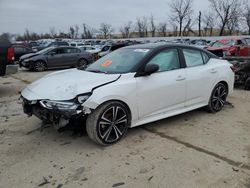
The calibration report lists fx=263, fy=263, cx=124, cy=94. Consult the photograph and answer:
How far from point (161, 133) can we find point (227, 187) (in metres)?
1.67

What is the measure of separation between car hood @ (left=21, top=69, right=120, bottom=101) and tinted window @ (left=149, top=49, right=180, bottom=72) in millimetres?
851

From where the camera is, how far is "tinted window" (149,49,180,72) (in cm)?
453

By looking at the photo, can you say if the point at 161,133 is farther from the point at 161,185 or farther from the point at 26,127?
the point at 26,127

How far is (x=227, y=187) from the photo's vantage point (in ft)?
9.55

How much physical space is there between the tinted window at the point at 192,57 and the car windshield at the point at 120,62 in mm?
905

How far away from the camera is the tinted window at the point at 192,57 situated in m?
5.03

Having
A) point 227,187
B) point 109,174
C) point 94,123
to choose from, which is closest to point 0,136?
point 94,123

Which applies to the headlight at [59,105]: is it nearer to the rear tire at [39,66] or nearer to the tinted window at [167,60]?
the tinted window at [167,60]

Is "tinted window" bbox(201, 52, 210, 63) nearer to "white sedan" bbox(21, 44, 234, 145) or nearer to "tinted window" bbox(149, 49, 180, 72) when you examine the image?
"white sedan" bbox(21, 44, 234, 145)

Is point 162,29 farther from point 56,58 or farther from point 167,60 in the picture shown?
point 167,60

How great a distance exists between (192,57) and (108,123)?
7.66 ft

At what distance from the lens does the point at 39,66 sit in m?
14.4

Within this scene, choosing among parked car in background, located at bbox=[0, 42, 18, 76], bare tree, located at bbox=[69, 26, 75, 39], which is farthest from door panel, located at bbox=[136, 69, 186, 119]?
bare tree, located at bbox=[69, 26, 75, 39]

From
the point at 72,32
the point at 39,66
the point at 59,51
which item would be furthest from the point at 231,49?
the point at 72,32
